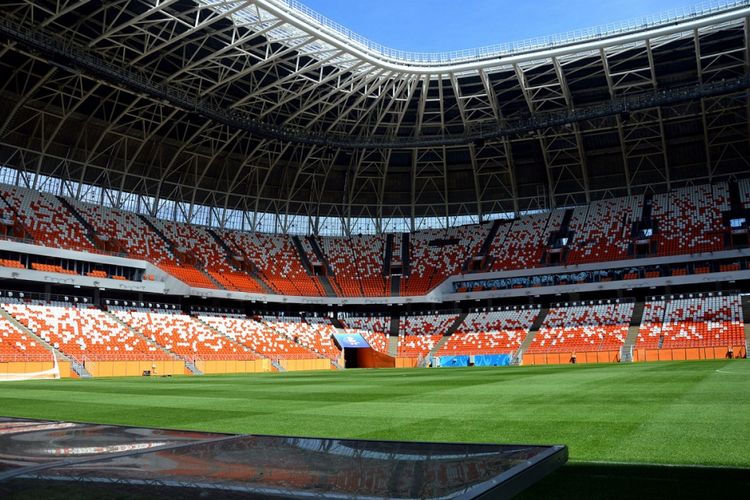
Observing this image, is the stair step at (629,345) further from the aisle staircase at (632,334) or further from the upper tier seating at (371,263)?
the upper tier seating at (371,263)

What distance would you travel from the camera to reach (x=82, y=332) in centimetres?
4734

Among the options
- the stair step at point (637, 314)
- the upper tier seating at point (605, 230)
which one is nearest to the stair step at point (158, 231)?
the upper tier seating at point (605, 230)

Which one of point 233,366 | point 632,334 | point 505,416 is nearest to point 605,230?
point 632,334

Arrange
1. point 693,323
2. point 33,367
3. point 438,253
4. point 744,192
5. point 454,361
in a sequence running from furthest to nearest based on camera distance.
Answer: point 438,253 < point 744,192 < point 454,361 < point 693,323 < point 33,367

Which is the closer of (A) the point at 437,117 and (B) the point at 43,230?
(B) the point at 43,230

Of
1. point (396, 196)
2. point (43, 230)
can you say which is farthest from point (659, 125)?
point (43, 230)

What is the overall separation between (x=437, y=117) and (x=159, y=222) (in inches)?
1263

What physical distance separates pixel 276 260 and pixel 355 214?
38.9 feet

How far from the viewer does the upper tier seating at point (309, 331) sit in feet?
207

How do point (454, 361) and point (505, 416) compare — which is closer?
point (505, 416)

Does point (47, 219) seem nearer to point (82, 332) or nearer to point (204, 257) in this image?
point (82, 332)

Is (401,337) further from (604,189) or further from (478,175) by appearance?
(604,189)

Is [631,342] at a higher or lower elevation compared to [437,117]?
lower

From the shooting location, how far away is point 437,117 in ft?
204
